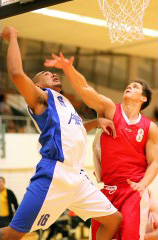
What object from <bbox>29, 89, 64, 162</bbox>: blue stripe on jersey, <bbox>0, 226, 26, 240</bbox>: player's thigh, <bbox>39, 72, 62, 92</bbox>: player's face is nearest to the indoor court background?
<bbox>39, 72, 62, 92</bbox>: player's face

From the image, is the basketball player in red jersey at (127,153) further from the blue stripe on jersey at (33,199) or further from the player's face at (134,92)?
the blue stripe on jersey at (33,199)

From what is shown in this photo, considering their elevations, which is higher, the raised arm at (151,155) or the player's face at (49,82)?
the player's face at (49,82)

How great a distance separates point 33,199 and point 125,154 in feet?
4.17

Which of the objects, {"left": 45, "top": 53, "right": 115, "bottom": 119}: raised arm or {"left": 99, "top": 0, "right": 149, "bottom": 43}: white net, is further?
{"left": 99, "top": 0, "right": 149, "bottom": 43}: white net

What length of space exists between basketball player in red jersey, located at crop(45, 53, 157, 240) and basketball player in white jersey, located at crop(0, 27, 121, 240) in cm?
36

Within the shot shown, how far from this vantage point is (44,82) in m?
4.74

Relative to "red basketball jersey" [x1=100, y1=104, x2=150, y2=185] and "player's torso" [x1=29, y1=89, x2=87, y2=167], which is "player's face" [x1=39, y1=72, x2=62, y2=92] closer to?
"player's torso" [x1=29, y1=89, x2=87, y2=167]

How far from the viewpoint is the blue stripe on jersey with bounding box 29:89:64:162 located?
13.9 ft

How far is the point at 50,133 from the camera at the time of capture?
4.27 m

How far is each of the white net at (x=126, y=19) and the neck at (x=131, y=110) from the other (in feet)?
2.49

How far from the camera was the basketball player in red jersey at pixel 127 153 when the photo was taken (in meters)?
4.71

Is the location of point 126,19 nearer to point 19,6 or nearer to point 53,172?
point 19,6

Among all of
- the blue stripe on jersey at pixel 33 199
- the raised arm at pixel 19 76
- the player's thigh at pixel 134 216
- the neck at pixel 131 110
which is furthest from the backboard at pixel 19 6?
the player's thigh at pixel 134 216

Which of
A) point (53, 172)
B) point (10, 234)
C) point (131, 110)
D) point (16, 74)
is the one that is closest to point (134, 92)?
point (131, 110)
